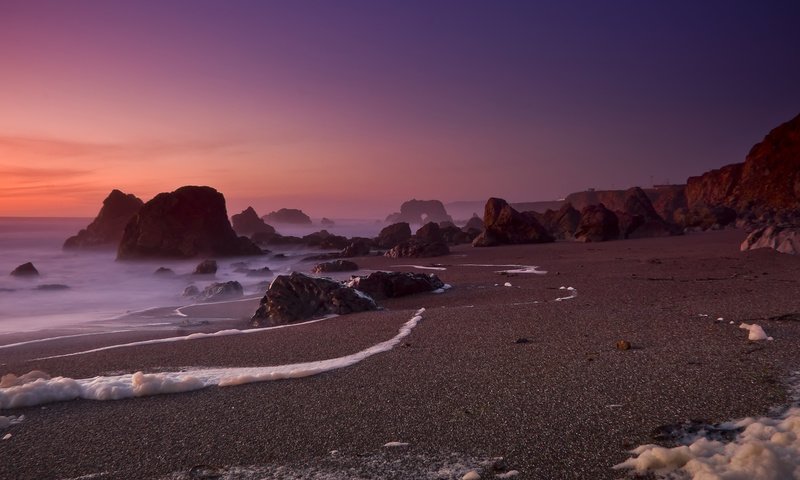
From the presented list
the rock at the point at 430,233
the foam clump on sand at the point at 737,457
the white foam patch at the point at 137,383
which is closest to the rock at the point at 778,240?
the foam clump on sand at the point at 737,457

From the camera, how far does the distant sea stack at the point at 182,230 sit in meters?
33.8

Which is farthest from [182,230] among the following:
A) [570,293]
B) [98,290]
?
[570,293]

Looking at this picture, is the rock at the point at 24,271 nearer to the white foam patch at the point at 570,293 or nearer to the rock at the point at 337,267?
the rock at the point at 337,267

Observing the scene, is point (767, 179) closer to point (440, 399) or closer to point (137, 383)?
point (440, 399)

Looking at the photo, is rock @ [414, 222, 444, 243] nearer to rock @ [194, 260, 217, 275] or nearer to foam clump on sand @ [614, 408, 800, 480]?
rock @ [194, 260, 217, 275]

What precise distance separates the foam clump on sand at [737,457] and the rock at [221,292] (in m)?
12.7

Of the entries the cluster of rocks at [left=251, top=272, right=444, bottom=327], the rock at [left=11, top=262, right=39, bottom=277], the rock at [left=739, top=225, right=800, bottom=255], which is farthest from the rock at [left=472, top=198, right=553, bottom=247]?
the rock at [left=11, top=262, right=39, bottom=277]

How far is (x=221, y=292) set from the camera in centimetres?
1427

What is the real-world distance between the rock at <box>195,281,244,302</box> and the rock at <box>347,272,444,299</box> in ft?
17.9

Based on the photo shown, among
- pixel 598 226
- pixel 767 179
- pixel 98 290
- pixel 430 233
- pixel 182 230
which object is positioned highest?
pixel 767 179

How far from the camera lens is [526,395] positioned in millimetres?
3602

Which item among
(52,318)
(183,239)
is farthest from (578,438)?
(183,239)

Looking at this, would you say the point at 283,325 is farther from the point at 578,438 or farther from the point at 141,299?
the point at 141,299

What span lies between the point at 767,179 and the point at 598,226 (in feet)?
91.1
